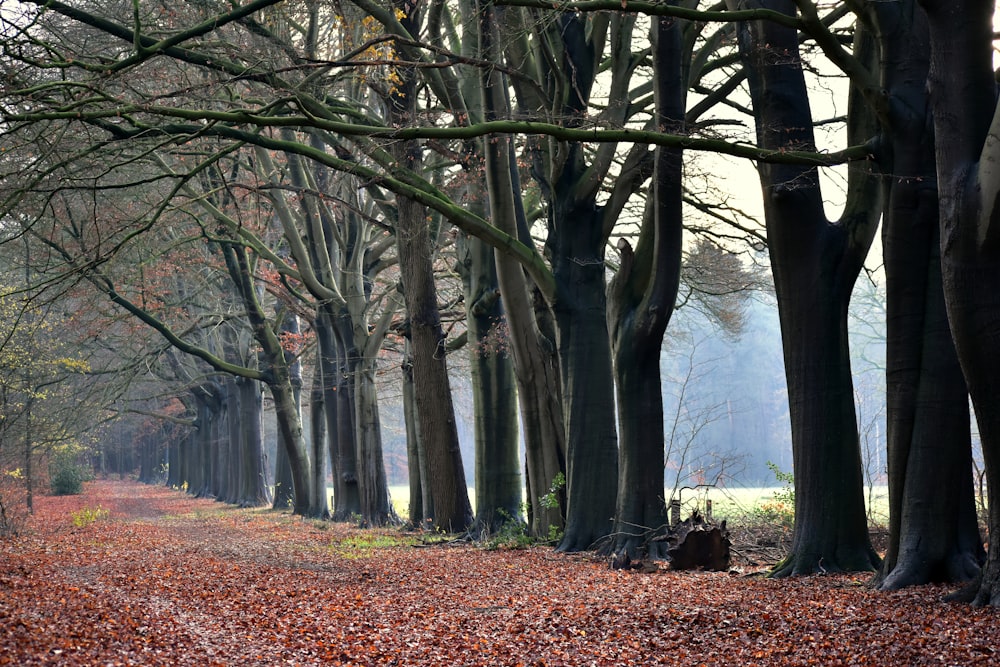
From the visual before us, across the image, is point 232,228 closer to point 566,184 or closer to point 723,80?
point 566,184

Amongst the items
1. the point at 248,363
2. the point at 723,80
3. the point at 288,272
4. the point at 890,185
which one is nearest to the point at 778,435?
the point at 248,363

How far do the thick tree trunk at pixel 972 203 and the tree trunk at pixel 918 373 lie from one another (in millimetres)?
920

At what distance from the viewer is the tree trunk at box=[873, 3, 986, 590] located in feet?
26.9

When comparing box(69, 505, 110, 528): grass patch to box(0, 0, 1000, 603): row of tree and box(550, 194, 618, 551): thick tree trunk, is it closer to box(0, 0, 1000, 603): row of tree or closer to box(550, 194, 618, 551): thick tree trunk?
box(0, 0, 1000, 603): row of tree

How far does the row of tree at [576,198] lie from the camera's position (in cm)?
819

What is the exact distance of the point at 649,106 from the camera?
51.5 feet

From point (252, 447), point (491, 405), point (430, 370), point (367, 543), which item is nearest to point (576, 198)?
point (491, 405)

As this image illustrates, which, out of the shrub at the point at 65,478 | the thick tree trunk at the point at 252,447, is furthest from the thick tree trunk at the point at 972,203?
the shrub at the point at 65,478

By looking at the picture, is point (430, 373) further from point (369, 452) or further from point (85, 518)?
point (85, 518)

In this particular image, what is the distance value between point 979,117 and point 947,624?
12.0ft

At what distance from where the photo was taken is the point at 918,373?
27.5 feet

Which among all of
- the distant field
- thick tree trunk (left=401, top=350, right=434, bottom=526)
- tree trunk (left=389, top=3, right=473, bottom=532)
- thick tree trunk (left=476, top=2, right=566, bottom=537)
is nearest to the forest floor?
thick tree trunk (left=476, top=2, right=566, bottom=537)

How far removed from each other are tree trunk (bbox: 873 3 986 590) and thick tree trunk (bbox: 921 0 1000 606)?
0.92m

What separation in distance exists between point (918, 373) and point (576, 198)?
5.98 meters
